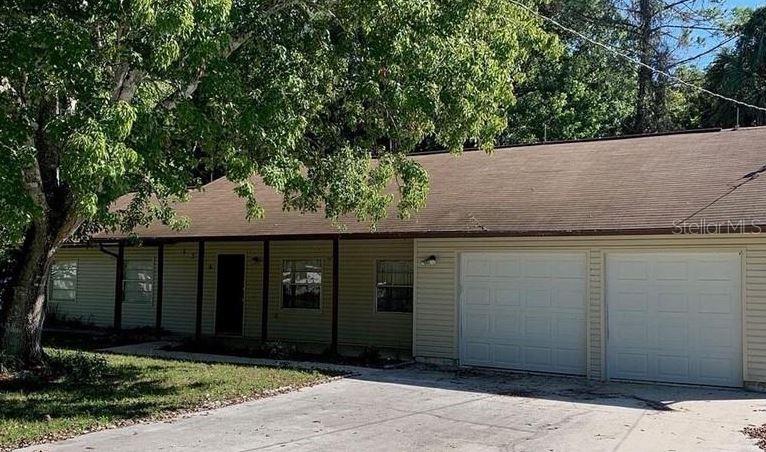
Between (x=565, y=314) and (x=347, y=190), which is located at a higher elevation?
(x=347, y=190)

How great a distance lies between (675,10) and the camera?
1212 inches

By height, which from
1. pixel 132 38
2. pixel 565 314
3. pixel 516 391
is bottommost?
pixel 516 391

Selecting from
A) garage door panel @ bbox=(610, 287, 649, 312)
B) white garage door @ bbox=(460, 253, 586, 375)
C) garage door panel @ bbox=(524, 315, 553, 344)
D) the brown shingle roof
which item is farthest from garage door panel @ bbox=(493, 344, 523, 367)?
the brown shingle roof

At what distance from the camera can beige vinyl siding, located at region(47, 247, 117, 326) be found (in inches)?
817

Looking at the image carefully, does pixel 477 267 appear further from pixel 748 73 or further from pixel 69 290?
pixel 748 73

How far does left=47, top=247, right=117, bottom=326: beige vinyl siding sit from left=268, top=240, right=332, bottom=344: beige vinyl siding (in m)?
5.66

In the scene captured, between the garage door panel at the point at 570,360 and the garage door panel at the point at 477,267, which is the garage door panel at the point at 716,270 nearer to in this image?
the garage door panel at the point at 570,360

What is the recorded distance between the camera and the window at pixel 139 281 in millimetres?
20141

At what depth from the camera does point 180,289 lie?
1936 centimetres

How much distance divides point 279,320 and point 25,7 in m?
10.6

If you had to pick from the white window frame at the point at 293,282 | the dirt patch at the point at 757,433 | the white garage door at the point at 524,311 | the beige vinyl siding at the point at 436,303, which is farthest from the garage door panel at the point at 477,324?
the dirt patch at the point at 757,433

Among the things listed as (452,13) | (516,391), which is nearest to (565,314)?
(516,391)

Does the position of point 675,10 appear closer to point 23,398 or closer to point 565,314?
point 565,314

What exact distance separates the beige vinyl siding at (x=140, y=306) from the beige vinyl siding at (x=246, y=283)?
1642 millimetres
